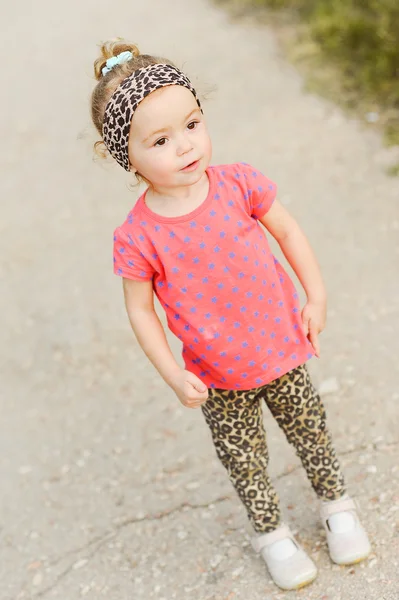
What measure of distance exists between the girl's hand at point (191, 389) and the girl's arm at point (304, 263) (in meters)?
0.43

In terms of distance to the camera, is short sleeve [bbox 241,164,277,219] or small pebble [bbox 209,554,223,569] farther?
small pebble [bbox 209,554,223,569]

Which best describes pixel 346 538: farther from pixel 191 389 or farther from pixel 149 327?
pixel 149 327

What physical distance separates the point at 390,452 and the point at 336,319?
3.73ft

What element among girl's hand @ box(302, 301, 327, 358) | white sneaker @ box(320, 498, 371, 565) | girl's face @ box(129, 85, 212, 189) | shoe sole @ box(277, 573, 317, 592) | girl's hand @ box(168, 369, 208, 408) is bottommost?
shoe sole @ box(277, 573, 317, 592)

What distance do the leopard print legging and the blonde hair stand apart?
0.93 metres

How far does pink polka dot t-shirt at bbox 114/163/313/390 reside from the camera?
2422 millimetres

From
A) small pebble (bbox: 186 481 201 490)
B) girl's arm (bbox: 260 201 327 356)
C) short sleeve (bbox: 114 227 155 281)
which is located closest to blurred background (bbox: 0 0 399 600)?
small pebble (bbox: 186 481 201 490)

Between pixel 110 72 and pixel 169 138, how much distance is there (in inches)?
11.6

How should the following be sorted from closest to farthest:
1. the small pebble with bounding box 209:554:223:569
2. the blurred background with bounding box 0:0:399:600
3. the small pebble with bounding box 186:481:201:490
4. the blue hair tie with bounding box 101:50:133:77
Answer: the blue hair tie with bounding box 101:50:133:77 → the small pebble with bounding box 209:554:223:569 → the blurred background with bounding box 0:0:399:600 → the small pebble with bounding box 186:481:201:490

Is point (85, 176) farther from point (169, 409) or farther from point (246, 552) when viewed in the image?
point (246, 552)

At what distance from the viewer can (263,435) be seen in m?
2.82

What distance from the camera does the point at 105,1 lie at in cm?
1051

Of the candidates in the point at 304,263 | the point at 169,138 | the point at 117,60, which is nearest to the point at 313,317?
the point at 304,263

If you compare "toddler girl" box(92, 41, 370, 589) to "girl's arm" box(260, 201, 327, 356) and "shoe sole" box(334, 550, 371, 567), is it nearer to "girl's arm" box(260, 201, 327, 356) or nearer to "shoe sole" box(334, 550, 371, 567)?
"girl's arm" box(260, 201, 327, 356)
